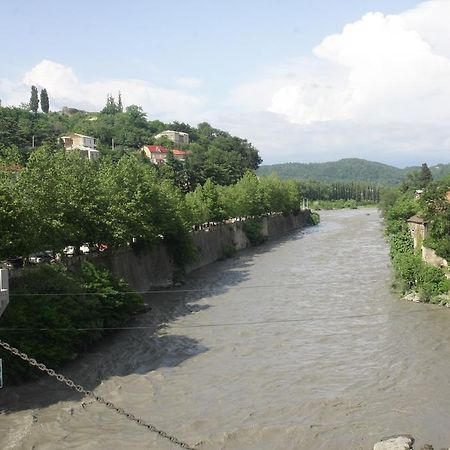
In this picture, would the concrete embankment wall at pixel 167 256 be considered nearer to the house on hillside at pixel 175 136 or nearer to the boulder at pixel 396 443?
the boulder at pixel 396 443

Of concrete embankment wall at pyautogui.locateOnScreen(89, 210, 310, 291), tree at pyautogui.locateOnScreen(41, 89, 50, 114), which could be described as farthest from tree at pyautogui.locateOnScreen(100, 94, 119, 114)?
concrete embankment wall at pyautogui.locateOnScreen(89, 210, 310, 291)

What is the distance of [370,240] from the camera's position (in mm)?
64938

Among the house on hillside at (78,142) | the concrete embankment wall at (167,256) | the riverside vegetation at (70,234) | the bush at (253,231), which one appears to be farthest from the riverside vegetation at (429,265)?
the house on hillside at (78,142)

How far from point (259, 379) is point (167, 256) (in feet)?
66.7

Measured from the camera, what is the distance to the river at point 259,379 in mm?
15555

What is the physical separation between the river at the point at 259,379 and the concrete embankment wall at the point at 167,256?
2745 mm

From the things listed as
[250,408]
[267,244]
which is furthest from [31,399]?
[267,244]

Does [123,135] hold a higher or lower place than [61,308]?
higher

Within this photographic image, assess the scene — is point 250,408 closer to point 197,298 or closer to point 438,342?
point 438,342

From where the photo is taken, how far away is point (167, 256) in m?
39.0

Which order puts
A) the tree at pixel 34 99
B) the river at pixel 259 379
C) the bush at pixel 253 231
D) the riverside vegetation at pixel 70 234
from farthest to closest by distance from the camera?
the tree at pixel 34 99
the bush at pixel 253 231
the riverside vegetation at pixel 70 234
the river at pixel 259 379

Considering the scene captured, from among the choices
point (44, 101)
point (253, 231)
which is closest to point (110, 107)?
point (44, 101)

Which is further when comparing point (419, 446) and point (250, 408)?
point (250, 408)

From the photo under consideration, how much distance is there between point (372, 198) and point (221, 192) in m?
133
